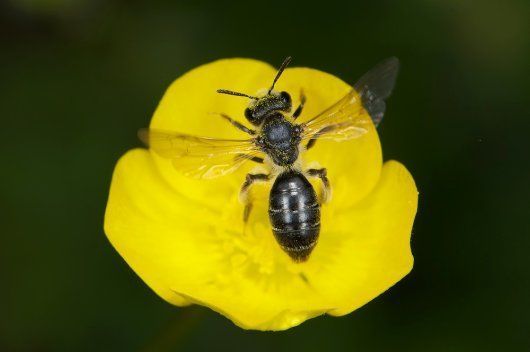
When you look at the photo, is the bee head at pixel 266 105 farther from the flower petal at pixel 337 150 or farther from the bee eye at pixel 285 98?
the flower petal at pixel 337 150

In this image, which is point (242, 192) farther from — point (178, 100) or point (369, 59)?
point (369, 59)

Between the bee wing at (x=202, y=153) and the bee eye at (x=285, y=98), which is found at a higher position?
the bee eye at (x=285, y=98)

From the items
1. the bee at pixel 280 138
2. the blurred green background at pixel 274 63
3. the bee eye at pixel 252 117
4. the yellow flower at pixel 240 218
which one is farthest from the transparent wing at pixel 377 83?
the blurred green background at pixel 274 63

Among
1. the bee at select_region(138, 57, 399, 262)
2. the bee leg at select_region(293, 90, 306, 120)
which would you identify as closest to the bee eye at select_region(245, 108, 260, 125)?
the bee at select_region(138, 57, 399, 262)

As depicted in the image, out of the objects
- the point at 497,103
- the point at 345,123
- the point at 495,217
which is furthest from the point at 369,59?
the point at 345,123

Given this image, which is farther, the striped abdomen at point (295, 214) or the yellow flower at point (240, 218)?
the yellow flower at point (240, 218)

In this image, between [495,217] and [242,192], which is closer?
[242,192]

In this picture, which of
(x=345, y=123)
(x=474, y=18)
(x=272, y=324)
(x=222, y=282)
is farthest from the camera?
(x=474, y=18)

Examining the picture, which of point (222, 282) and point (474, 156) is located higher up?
point (474, 156)
